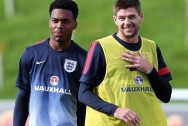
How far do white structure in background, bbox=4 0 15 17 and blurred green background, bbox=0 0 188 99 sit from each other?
117mm

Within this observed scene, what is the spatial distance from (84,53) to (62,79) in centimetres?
32

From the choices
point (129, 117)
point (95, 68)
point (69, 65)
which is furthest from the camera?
point (69, 65)

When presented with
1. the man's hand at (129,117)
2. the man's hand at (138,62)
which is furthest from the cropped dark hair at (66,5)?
the man's hand at (129,117)

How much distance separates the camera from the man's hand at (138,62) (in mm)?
6257

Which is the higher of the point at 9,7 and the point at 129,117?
the point at 9,7

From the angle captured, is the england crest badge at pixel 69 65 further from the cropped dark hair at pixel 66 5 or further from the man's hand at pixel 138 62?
the man's hand at pixel 138 62

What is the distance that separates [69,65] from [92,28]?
17149 mm

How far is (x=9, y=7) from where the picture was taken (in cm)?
2652

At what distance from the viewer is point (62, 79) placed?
690 cm

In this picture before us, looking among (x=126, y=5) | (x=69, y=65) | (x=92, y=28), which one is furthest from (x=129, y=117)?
(x=92, y=28)

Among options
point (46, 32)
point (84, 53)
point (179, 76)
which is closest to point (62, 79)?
point (84, 53)

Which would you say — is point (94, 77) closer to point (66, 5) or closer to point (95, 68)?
point (95, 68)

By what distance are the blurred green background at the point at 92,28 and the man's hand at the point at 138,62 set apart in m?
14.1

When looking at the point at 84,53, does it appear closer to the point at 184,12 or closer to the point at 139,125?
the point at 139,125
